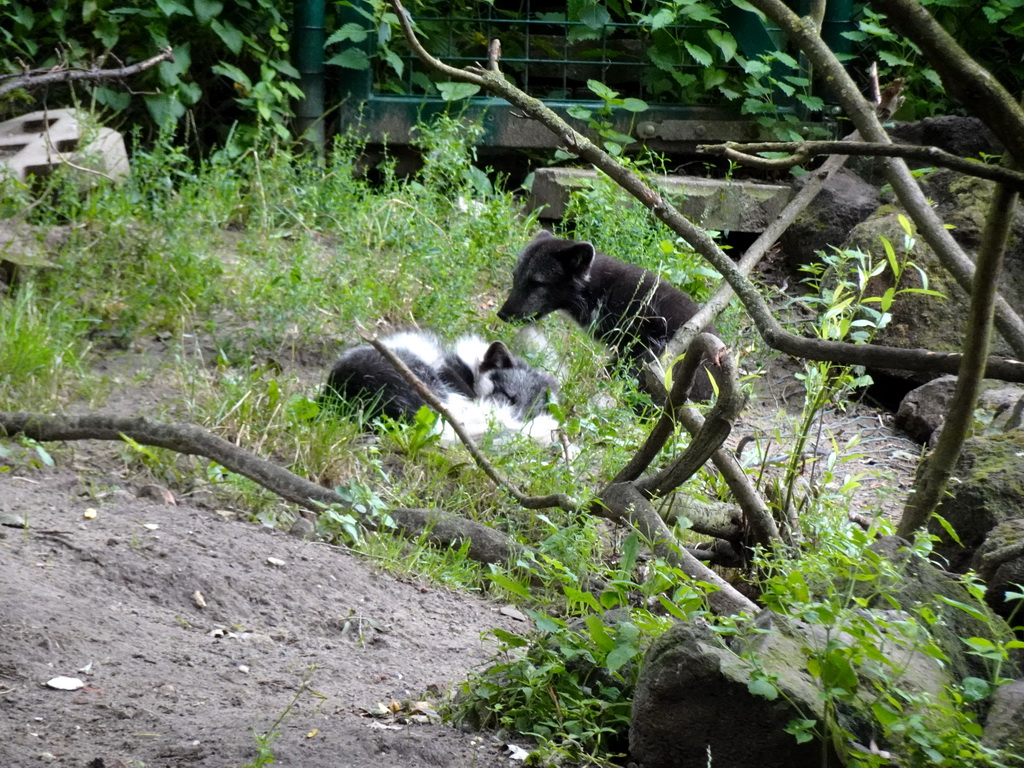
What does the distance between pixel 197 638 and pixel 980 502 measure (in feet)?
8.70

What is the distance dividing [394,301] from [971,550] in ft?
14.3

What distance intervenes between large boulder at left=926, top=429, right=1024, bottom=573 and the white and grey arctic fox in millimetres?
2381

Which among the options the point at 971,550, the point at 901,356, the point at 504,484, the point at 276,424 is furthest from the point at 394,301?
the point at 901,356

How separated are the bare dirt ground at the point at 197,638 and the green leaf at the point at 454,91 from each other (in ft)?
17.4

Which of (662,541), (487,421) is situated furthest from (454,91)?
(662,541)

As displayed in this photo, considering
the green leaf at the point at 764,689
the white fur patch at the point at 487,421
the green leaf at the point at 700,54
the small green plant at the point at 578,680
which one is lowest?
the white fur patch at the point at 487,421

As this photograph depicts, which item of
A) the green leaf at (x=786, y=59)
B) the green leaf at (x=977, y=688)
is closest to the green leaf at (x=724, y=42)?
the green leaf at (x=786, y=59)

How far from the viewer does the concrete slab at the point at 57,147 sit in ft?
24.3

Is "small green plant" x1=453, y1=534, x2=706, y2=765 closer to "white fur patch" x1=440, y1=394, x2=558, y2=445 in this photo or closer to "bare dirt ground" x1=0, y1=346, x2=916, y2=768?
"bare dirt ground" x1=0, y1=346, x2=916, y2=768

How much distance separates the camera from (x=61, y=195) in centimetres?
716

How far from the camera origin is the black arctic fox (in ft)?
23.2

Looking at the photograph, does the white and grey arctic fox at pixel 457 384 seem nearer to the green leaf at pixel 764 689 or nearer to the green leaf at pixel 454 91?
the green leaf at pixel 454 91

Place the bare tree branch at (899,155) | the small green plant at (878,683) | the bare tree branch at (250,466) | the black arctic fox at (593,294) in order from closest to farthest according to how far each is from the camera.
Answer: the bare tree branch at (899,155)
the small green plant at (878,683)
the bare tree branch at (250,466)
the black arctic fox at (593,294)

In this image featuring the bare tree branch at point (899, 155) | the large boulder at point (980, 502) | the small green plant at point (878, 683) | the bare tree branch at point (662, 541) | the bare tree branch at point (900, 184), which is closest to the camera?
the bare tree branch at point (899, 155)
